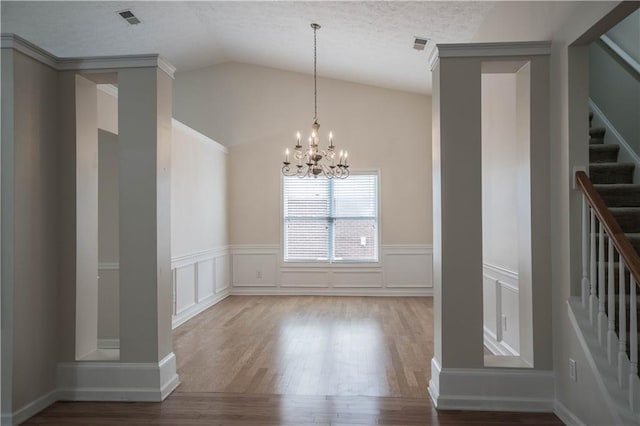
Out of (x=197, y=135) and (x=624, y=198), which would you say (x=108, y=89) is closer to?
(x=197, y=135)

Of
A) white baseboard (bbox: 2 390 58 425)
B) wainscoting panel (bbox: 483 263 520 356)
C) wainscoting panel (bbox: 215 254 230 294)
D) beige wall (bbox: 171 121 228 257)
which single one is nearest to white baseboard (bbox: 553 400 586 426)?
wainscoting panel (bbox: 483 263 520 356)

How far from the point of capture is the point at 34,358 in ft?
9.91

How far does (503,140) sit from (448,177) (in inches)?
55.5

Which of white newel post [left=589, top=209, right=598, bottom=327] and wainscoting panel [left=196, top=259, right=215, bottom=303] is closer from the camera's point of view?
white newel post [left=589, top=209, right=598, bottom=327]

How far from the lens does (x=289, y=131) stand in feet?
25.7

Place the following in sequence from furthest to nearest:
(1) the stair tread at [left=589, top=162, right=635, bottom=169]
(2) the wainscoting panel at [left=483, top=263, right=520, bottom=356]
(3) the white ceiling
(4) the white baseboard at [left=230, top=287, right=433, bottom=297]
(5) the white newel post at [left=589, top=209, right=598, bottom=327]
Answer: (4) the white baseboard at [left=230, top=287, right=433, bottom=297], (3) the white ceiling, (2) the wainscoting panel at [left=483, top=263, right=520, bottom=356], (1) the stair tread at [left=589, top=162, right=635, bottom=169], (5) the white newel post at [left=589, top=209, right=598, bottom=327]

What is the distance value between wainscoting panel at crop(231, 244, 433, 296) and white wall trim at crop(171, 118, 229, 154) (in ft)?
5.88

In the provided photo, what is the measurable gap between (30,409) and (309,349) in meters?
2.38

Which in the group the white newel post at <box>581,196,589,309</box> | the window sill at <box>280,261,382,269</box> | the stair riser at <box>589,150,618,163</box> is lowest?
the window sill at <box>280,261,382,269</box>

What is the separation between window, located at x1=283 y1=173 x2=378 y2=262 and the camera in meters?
7.79

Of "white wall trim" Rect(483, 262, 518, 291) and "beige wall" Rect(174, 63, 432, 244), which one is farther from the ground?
"beige wall" Rect(174, 63, 432, 244)

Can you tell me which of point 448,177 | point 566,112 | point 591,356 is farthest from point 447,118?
point 591,356

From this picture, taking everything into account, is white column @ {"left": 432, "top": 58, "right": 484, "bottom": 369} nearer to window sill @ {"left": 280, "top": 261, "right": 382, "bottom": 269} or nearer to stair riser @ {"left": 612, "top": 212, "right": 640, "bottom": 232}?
stair riser @ {"left": 612, "top": 212, "right": 640, "bottom": 232}

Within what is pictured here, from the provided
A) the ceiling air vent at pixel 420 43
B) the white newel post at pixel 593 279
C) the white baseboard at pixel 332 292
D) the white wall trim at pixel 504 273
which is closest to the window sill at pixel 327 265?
the white baseboard at pixel 332 292
